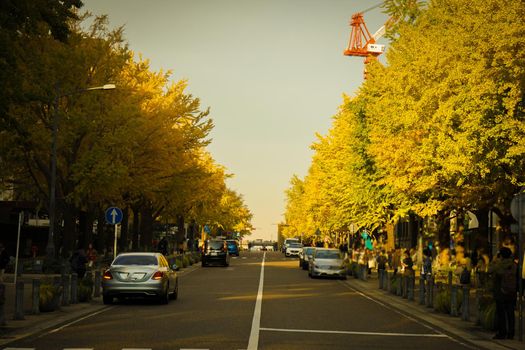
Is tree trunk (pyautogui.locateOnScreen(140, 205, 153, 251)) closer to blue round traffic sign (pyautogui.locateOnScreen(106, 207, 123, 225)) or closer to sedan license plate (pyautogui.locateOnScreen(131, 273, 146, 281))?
blue round traffic sign (pyautogui.locateOnScreen(106, 207, 123, 225))

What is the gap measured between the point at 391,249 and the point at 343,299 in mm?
21316

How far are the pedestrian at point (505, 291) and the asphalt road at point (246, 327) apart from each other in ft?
3.36

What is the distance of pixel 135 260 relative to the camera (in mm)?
23938

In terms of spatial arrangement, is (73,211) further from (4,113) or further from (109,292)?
(4,113)

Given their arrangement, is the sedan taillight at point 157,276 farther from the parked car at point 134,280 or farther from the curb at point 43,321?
the curb at point 43,321

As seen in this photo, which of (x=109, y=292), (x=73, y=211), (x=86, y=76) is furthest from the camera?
(x=73, y=211)

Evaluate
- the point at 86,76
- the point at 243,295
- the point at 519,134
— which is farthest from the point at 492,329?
the point at 86,76

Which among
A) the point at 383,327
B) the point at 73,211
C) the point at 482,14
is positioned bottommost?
the point at 383,327

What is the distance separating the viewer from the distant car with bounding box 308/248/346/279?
43.2 metres

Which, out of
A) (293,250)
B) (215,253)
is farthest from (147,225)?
(293,250)

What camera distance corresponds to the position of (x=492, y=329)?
1811cm

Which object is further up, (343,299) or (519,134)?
(519,134)

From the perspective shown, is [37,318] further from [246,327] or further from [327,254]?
[327,254]

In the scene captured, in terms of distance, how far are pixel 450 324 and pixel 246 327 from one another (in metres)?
5.28
